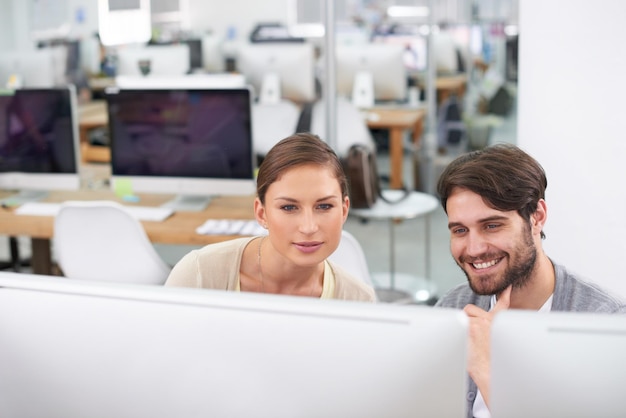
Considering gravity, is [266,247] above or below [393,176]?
above

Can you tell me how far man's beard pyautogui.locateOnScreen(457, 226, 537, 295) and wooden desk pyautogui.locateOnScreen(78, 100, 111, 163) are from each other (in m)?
3.02

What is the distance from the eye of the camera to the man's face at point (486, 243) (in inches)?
54.1

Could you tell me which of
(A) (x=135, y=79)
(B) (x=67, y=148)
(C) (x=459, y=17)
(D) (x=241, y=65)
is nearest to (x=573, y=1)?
(B) (x=67, y=148)

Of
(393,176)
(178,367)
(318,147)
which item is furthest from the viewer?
(393,176)

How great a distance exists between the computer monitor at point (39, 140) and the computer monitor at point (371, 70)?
2769 millimetres

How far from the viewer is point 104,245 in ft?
8.98

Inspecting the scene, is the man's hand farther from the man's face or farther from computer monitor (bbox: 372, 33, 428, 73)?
computer monitor (bbox: 372, 33, 428, 73)

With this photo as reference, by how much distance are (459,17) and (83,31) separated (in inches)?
239

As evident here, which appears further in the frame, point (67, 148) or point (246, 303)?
point (67, 148)

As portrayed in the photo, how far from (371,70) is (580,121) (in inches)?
144

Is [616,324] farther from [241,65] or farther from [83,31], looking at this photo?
[83,31]

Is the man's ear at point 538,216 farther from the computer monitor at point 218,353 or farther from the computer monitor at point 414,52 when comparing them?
the computer monitor at point 414,52

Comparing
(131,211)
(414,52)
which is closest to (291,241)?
(131,211)

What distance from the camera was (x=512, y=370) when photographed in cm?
76
